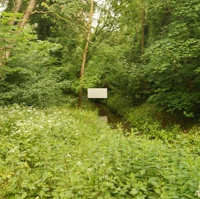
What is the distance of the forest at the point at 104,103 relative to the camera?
292 centimetres

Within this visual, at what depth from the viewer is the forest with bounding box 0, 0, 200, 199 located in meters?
2.92

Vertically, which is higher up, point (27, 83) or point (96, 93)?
point (27, 83)

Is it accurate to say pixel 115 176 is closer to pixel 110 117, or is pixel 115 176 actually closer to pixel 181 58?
pixel 181 58

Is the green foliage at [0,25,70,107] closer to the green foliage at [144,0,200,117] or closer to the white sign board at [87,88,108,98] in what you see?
the white sign board at [87,88,108,98]

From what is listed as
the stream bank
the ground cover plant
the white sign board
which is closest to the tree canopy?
the white sign board

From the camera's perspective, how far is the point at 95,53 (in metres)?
15.1

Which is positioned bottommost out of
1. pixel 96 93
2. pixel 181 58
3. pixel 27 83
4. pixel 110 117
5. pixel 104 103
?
pixel 110 117

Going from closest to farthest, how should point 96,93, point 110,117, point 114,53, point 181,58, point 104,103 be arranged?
point 181,58, point 96,93, point 114,53, point 110,117, point 104,103

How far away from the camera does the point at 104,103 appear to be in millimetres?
19688

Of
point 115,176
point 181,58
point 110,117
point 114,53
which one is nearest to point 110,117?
point 110,117

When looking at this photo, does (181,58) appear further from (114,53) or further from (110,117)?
(110,117)

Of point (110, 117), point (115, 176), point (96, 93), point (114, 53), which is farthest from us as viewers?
point (110, 117)

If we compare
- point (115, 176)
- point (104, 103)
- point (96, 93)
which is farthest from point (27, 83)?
point (104, 103)

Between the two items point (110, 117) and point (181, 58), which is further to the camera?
point (110, 117)
